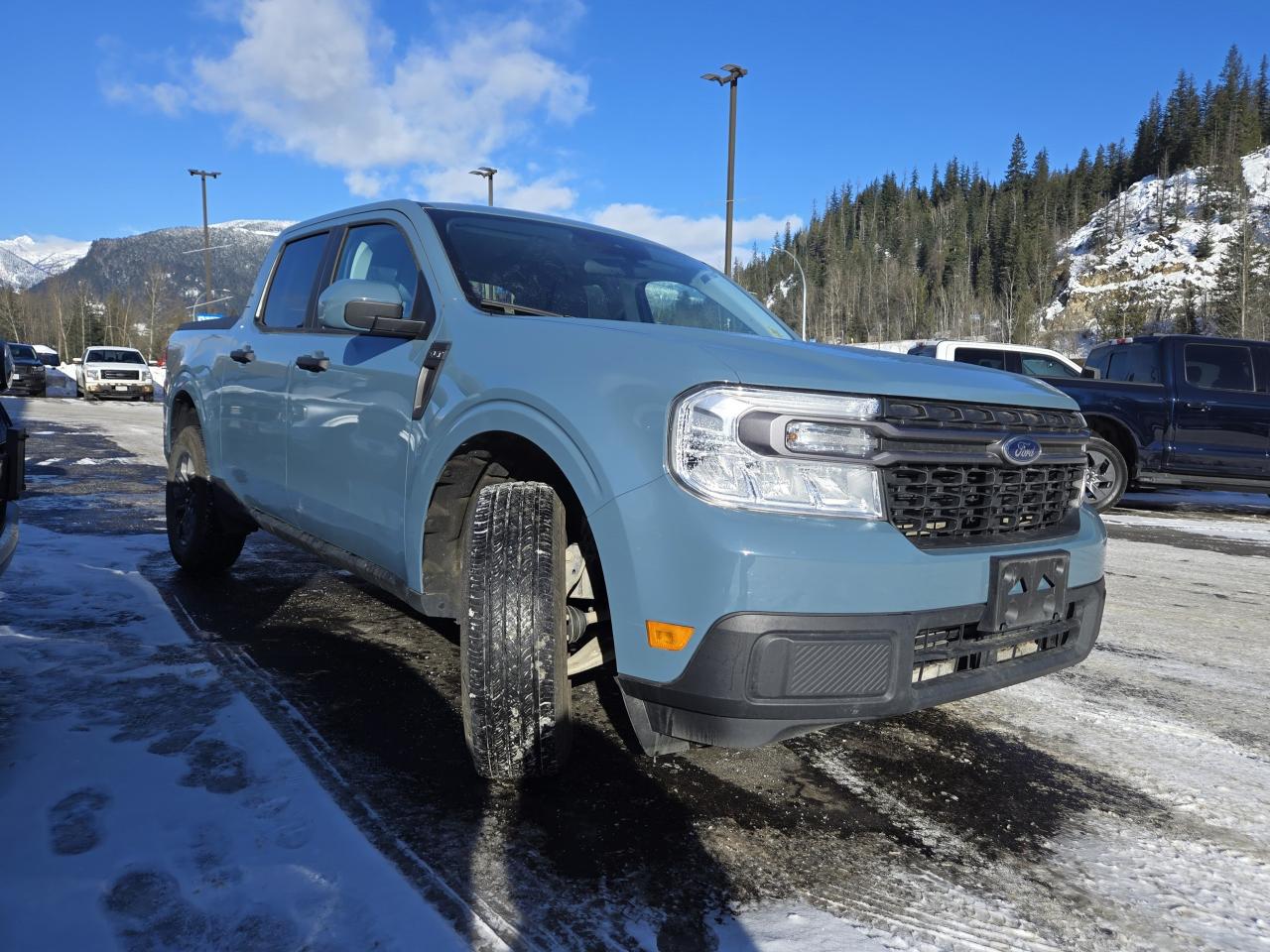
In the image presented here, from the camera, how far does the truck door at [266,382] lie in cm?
378

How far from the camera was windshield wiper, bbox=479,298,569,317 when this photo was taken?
2832 mm

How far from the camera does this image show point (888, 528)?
204cm

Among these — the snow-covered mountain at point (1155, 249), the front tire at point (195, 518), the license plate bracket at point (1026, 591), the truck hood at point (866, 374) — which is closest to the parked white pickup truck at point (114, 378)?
the front tire at point (195, 518)

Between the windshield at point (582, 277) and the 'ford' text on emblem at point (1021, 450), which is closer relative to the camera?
the 'ford' text on emblem at point (1021, 450)

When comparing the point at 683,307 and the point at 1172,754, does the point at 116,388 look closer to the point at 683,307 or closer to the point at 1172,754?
the point at 683,307

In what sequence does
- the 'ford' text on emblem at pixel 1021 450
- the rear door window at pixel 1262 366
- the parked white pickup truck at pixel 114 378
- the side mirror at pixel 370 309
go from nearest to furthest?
1. the 'ford' text on emblem at pixel 1021 450
2. the side mirror at pixel 370 309
3. the rear door window at pixel 1262 366
4. the parked white pickup truck at pixel 114 378

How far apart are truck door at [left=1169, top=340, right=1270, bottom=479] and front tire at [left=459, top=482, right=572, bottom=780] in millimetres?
9025

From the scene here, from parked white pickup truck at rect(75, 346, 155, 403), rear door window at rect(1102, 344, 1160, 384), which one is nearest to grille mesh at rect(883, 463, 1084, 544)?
rear door window at rect(1102, 344, 1160, 384)

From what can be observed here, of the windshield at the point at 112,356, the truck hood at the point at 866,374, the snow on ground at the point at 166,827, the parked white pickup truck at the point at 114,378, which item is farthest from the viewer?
the windshield at the point at 112,356

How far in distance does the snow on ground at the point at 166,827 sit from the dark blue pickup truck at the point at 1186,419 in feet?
27.8

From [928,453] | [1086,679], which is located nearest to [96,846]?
[928,453]

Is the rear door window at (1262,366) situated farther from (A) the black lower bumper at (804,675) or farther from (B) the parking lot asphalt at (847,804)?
(A) the black lower bumper at (804,675)

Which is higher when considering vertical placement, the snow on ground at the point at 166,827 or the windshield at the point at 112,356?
the windshield at the point at 112,356

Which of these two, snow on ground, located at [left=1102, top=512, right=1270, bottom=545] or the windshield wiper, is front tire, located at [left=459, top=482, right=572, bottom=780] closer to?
the windshield wiper
